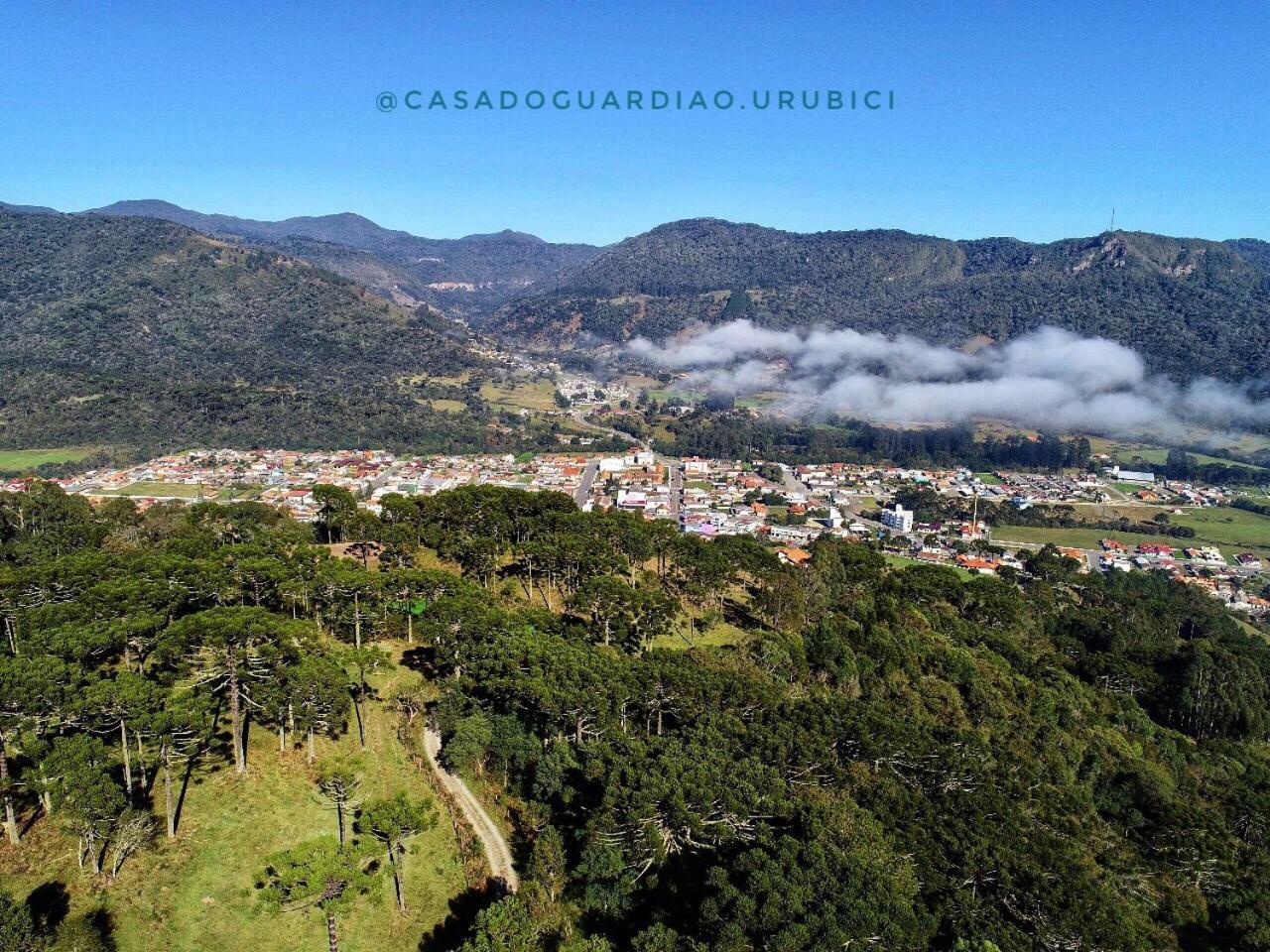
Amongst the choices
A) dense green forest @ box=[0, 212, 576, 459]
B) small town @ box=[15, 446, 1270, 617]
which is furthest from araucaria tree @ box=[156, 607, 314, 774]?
dense green forest @ box=[0, 212, 576, 459]

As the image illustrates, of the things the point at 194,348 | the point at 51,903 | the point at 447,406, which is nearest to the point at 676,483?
the point at 447,406

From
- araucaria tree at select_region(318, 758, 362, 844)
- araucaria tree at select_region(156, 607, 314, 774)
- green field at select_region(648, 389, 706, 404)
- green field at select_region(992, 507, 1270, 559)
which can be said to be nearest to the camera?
araucaria tree at select_region(318, 758, 362, 844)

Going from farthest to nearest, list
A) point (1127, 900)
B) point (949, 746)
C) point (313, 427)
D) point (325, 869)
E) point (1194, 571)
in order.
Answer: point (313, 427) → point (1194, 571) → point (949, 746) → point (1127, 900) → point (325, 869)

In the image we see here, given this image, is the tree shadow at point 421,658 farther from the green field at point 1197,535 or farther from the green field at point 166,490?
the green field at point 1197,535

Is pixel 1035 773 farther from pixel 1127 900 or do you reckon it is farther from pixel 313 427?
pixel 313 427

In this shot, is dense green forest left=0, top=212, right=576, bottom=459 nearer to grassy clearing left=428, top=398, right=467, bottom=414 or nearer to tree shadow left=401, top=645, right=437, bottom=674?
grassy clearing left=428, top=398, right=467, bottom=414

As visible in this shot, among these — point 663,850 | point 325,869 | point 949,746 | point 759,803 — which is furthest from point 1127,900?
point 325,869

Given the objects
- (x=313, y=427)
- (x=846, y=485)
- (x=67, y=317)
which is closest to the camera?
(x=846, y=485)
